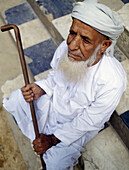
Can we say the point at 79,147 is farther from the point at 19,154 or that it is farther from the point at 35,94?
the point at 19,154

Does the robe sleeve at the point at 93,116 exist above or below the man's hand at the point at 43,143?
above

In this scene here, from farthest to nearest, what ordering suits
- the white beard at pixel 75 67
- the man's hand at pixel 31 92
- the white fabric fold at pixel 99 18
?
the man's hand at pixel 31 92 < the white beard at pixel 75 67 < the white fabric fold at pixel 99 18

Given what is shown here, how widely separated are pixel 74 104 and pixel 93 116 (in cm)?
25

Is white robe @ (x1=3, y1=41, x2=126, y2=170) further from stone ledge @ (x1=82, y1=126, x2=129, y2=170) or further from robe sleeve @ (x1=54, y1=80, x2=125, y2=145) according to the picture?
stone ledge @ (x1=82, y1=126, x2=129, y2=170)

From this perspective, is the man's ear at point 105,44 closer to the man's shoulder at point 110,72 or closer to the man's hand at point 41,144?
the man's shoulder at point 110,72

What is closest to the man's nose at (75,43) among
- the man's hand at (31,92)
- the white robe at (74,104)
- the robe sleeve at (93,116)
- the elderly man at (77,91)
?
the elderly man at (77,91)

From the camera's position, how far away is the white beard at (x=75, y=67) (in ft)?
6.53

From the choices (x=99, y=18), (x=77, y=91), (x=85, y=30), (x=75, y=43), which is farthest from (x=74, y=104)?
(x=99, y=18)

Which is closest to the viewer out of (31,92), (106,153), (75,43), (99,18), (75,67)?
(99,18)

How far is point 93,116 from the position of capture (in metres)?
2.13

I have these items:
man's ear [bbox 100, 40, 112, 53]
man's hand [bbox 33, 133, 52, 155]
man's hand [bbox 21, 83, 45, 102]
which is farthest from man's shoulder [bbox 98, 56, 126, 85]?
man's hand [bbox 33, 133, 52, 155]

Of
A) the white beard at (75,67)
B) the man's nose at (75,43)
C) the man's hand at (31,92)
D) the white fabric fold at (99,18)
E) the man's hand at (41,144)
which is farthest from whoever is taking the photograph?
the man's hand at (31,92)

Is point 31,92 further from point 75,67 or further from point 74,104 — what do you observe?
point 75,67

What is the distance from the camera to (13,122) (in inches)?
119
